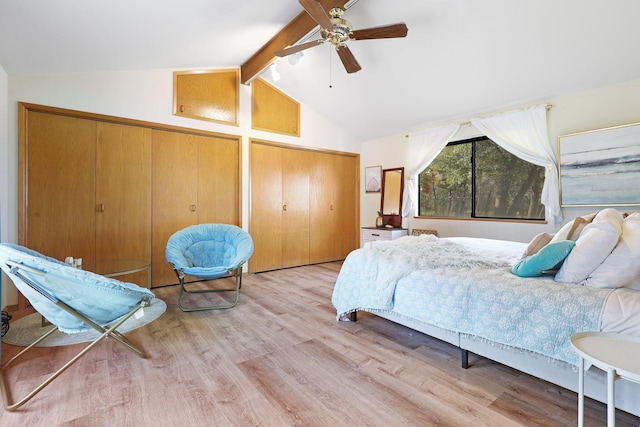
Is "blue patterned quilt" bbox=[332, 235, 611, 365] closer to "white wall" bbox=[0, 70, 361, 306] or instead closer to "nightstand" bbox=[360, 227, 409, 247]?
"nightstand" bbox=[360, 227, 409, 247]

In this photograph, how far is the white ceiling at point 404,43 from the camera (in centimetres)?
241

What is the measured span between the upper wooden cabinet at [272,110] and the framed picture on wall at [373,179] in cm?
156

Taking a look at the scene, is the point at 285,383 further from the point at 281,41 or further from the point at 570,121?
the point at 570,121

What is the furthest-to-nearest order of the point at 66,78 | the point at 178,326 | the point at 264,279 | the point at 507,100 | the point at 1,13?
the point at 264,279 → the point at 507,100 → the point at 66,78 → the point at 178,326 → the point at 1,13

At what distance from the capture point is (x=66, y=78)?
315 centimetres

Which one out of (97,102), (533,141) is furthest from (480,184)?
(97,102)

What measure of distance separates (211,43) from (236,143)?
1.38 m

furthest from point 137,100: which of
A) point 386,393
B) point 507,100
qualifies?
point 507,100

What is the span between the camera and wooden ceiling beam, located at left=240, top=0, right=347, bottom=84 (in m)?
2.98

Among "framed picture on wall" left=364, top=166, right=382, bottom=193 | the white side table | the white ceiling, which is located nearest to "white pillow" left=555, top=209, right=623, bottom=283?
the white side table

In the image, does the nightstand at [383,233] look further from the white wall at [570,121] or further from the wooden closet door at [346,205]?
the wooden closet door at [346,205]

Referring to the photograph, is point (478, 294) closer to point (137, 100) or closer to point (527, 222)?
point (527, 222)

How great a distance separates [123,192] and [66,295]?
2.22m

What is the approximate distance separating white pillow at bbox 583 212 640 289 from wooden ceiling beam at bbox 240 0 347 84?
8.61 ft
